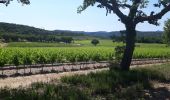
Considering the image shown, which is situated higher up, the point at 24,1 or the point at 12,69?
the point at 24,1

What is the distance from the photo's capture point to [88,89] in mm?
18031

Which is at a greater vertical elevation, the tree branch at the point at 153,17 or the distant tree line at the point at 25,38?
the tree branch at the point at 153,17

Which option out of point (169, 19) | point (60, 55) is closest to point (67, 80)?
point (60, 55)

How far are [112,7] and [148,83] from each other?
9199mm

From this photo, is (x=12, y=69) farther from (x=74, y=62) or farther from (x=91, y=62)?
(x=91, y=62)

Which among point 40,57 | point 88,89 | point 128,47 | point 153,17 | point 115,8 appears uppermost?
point 115,8

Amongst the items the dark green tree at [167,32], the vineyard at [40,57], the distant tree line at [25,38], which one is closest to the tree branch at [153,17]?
the vineyard at [40,57]

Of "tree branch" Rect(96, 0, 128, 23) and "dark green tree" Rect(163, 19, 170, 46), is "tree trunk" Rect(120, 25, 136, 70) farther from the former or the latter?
"dark green tree" Rect(163, 19, 170, 46)

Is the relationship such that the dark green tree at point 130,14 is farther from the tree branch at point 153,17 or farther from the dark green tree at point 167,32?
the dark green tree at point 167,32

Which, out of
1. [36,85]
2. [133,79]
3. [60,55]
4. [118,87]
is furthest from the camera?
[60,55]

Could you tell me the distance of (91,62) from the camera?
50406 mm

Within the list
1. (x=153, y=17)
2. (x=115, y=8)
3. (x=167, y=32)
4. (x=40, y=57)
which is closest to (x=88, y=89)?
(x=115, y=8)

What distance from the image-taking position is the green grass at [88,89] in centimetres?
1480

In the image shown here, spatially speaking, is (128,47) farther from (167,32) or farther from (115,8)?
(167,32)
